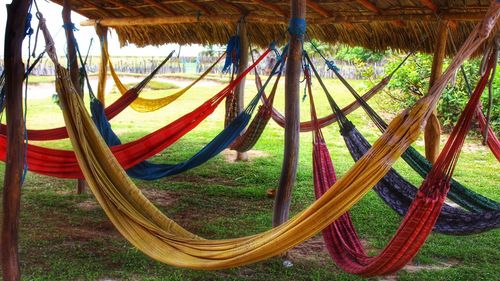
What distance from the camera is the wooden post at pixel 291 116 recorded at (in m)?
2.23

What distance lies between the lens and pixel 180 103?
8.76 meters

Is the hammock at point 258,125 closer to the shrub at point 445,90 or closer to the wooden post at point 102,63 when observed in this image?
the wooden post at point 102,63

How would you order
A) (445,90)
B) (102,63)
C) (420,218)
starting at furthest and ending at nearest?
(445,90) → (102,63) → (420,218)

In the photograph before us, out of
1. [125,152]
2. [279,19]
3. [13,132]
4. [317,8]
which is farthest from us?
[279,19]

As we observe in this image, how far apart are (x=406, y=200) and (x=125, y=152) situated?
4.61ft

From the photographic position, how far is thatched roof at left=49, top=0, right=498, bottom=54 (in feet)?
10.2

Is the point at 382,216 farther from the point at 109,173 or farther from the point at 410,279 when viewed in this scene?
the point at 109,173

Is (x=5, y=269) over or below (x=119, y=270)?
over

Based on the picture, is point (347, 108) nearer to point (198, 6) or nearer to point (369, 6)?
point (369, 6)

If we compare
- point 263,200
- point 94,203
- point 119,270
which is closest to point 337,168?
point 263,200

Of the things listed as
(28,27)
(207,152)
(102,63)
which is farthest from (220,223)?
(102,63)

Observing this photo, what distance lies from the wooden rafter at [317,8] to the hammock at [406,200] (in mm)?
1014

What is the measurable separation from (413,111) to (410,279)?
3.42 feet

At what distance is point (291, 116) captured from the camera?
2.26 meters
